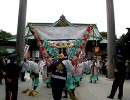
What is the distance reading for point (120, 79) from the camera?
42.0 ft

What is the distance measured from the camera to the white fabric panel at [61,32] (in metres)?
14.1

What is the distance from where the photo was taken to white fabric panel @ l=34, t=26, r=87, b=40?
14.1 m

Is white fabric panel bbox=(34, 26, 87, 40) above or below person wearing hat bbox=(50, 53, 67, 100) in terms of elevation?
above

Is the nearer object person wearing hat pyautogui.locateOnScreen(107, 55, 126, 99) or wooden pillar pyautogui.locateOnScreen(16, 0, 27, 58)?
person wearing hat pyautogui.locateOnScreen(107, 55, 126, 99)

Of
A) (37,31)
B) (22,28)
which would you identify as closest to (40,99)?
(37,31)

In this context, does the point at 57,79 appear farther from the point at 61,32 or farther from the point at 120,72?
the point at 61,32

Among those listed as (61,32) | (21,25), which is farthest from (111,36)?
(61,32)

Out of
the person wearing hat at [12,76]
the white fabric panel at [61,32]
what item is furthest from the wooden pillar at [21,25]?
the person wearing hat at [12,76]

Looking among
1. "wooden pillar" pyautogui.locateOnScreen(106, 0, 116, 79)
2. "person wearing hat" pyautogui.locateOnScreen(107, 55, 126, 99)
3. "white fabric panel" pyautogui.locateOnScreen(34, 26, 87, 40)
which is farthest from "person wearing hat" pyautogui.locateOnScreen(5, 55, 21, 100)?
"wooden pillar" pyautogui.locateOnScreen(106, 0, 116, 79)

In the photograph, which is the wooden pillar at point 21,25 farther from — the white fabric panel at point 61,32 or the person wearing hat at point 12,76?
the person wearing hat at point 12,76

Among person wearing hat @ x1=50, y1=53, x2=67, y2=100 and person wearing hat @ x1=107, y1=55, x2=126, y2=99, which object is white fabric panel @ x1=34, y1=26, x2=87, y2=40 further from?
person wearing hat @ x1=50, y1=53, x2=67, y2=100

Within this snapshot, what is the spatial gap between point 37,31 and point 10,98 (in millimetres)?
4575

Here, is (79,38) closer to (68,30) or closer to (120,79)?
(68,30)

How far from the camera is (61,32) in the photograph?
1435 cm
